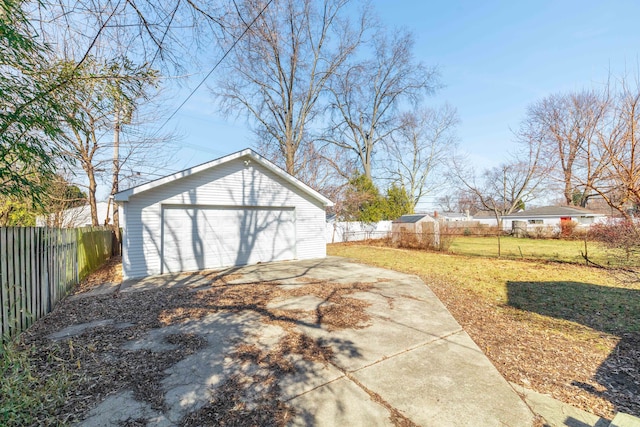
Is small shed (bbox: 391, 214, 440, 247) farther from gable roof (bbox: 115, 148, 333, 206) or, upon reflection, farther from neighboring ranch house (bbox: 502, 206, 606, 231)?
neighboring ranch house (bbox: 502, 206, 606, 231)

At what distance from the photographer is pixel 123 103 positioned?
12.3ft

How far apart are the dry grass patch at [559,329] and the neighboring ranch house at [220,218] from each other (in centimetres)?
490

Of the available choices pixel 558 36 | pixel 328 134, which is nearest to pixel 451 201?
pixel 328 134

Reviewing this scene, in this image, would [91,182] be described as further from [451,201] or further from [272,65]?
[451,201]

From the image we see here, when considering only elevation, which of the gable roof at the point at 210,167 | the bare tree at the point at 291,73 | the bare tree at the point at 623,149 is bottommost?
the bare tree at the point at 623,149

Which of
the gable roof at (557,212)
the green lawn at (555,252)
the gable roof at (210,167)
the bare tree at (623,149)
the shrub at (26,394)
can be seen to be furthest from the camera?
the gable roof at (557,212)

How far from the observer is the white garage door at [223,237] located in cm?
823

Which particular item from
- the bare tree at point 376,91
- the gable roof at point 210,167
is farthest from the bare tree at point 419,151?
the gable roof at point 210,167

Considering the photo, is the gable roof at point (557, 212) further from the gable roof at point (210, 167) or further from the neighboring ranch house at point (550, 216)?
the gable roof at point (210, 167)

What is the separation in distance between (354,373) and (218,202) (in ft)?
23.7

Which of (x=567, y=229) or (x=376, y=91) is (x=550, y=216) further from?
(x=376, y=91)

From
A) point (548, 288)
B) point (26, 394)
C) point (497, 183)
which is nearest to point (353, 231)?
point (548, 288)

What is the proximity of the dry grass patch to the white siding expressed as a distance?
4582 millimetres

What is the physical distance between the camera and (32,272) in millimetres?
4023
